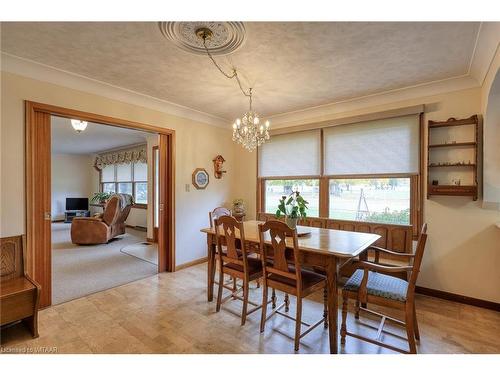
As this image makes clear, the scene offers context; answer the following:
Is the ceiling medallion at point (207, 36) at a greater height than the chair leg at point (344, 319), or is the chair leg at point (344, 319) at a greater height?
the ceiling medallion at point (207, 36)

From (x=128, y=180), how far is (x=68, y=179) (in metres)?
3.20

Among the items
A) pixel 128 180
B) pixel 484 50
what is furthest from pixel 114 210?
pixel 484 50

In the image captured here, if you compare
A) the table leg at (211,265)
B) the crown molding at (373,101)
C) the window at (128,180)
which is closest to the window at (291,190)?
the crown molding at (373,101)

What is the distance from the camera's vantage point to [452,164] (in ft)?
9.02

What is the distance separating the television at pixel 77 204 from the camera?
28.2ft

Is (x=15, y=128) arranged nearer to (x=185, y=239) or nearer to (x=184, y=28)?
(x=184, y=28)

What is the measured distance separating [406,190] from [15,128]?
438 centimetres

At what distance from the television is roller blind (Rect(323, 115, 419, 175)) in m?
8.72

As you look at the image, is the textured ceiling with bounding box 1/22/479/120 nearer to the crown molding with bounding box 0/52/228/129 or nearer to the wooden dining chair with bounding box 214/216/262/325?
the crown molding with bounding box 0/52/228/129

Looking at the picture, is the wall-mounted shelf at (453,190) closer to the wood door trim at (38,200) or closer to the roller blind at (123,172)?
the wood door trim at (38,200)

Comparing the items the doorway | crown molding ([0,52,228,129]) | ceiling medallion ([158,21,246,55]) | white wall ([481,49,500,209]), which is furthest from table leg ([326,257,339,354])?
crown molding ([0,52,228,129])

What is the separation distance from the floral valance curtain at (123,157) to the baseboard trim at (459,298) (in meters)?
6.36

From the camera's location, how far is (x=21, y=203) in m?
2.39
